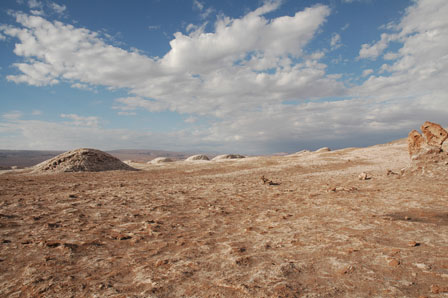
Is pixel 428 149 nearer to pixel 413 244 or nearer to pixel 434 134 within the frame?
pixel 434 134

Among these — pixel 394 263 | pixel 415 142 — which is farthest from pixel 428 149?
pixel 394 263

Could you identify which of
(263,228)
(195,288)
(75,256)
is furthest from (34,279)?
(263,228)

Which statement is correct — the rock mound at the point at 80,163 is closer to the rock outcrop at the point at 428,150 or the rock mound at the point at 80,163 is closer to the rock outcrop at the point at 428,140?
the rock outcrop at the point at 428,150

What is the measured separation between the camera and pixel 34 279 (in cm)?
337

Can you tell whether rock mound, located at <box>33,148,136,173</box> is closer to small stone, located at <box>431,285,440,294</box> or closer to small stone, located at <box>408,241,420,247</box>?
small stone, located at <box>408,241,420,247</box>

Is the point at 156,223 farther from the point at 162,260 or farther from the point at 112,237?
the point at 162,260

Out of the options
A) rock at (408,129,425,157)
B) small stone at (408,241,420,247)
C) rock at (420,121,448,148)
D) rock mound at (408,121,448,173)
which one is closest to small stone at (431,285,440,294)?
small stone at (408,241,420,247)

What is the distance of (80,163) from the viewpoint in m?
24.0

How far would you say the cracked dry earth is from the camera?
3.14m

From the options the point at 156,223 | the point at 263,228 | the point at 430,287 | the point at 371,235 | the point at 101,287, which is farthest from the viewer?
the point at 156,223

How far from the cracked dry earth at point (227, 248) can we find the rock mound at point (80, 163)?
16.4 meters

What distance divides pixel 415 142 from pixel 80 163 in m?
26.5

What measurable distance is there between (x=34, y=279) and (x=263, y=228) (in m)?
4.23

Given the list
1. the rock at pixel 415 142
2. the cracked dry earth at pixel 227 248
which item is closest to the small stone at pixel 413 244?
the cracked dry earth at pixel 227 248
